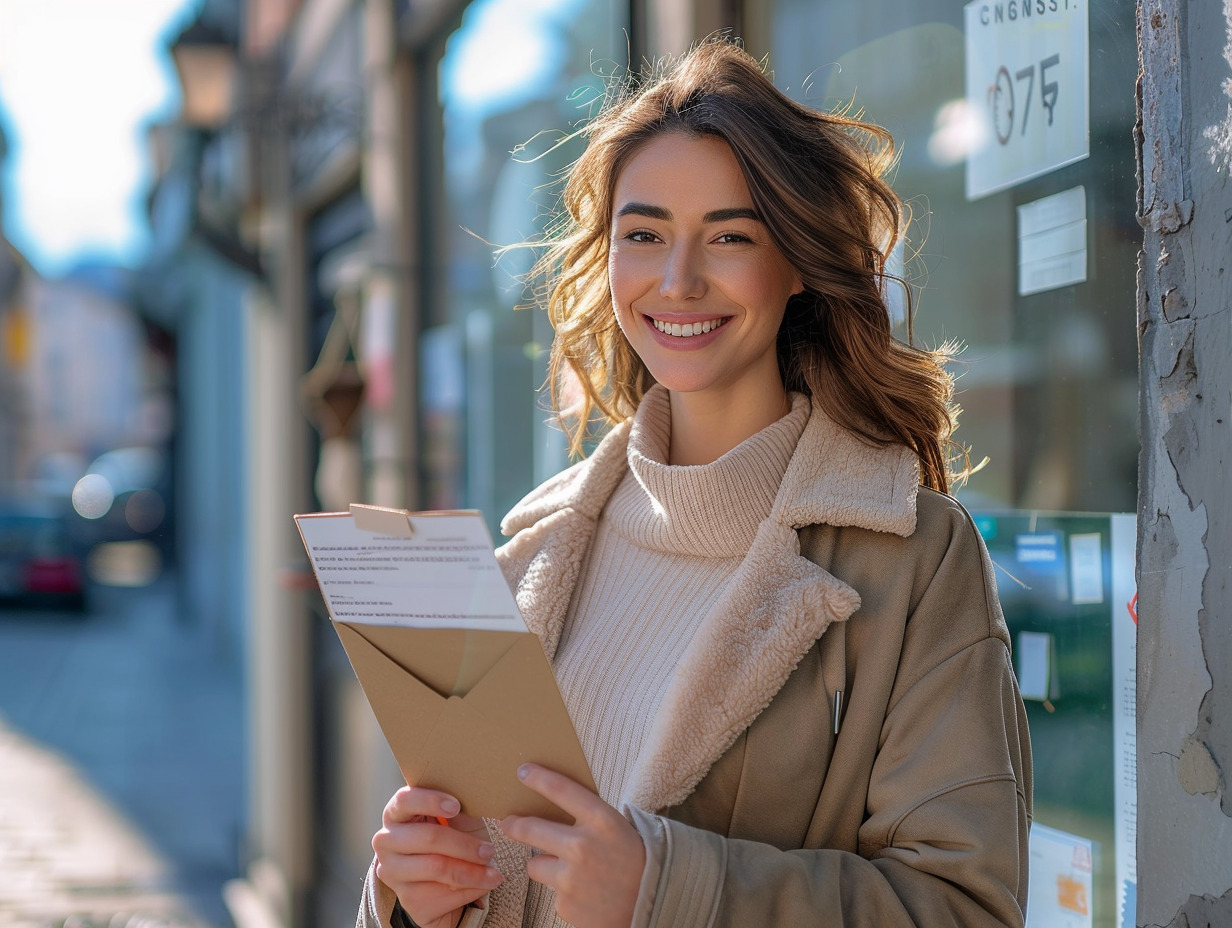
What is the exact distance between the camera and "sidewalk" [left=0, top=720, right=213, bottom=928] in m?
5.62

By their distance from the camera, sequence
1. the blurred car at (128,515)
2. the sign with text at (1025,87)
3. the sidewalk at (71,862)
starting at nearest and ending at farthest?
the sign with text at (1025,87) → the sidewalk at (71,862) → the blurred car at (128,515)

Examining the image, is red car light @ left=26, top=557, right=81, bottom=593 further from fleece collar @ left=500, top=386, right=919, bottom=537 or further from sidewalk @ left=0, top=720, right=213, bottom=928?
fleece collar @ left=500, top=386, right=919, bottom=537

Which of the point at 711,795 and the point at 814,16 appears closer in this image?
the point at 711,795

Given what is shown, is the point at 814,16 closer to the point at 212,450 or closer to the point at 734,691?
the point at 734,691

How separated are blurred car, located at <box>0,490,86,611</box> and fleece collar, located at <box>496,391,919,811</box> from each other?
49.0ft

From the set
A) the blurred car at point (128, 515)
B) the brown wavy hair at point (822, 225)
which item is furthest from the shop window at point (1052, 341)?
the blurred car at point (128, 515)

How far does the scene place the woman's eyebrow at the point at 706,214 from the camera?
1.84m

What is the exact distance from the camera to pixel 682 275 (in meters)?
1.84

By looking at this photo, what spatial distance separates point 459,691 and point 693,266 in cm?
74

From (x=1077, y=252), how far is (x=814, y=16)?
3.43 feet

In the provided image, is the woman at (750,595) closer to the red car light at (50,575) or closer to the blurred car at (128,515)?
the red car light at (50,575)

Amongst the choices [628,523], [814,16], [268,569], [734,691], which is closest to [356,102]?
[268,569]

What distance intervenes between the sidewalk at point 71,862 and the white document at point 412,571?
414 centimetres

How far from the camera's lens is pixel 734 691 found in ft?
5.40
